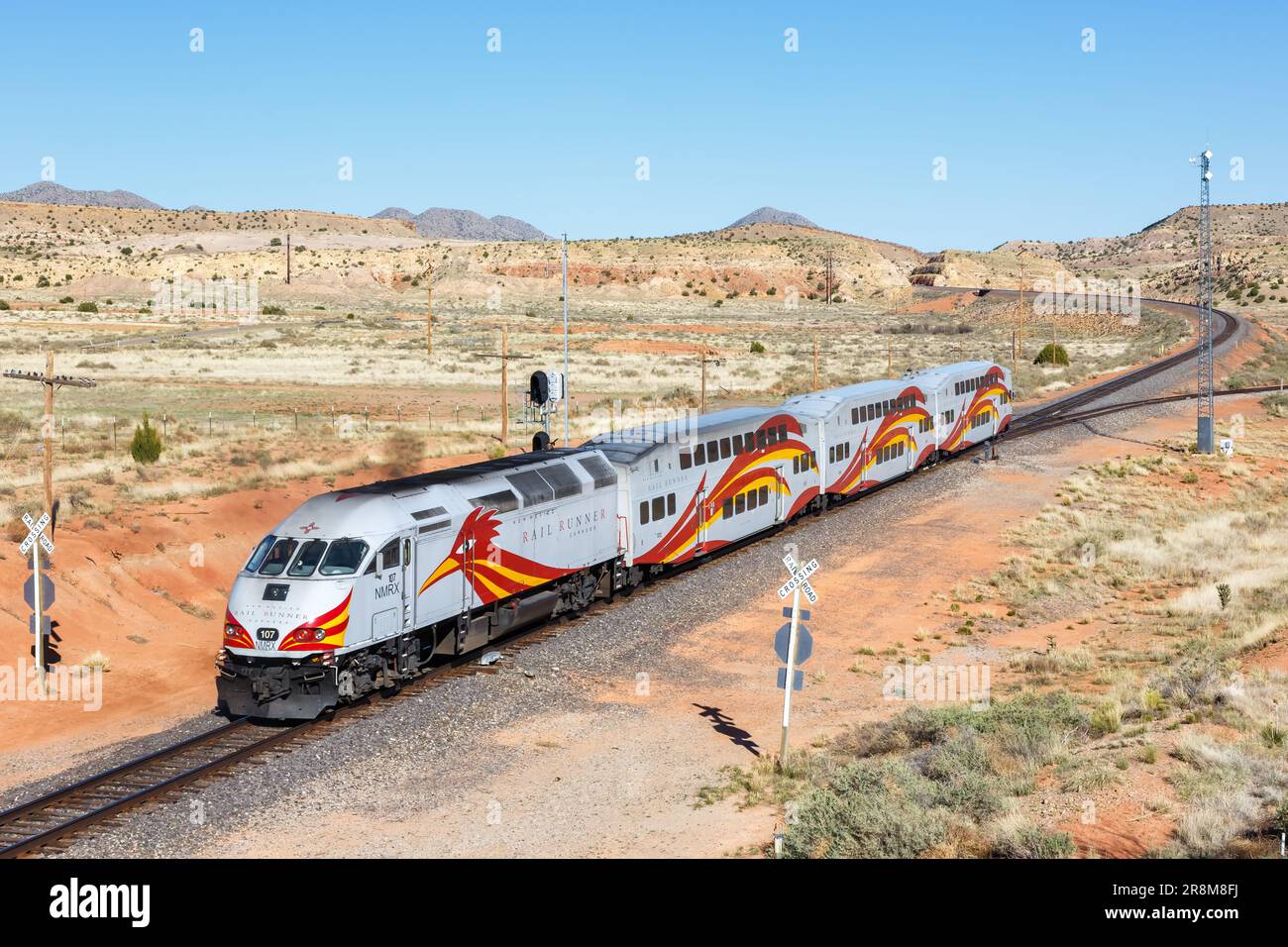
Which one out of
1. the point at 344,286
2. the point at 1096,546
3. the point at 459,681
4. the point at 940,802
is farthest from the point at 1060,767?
the point at 344,286

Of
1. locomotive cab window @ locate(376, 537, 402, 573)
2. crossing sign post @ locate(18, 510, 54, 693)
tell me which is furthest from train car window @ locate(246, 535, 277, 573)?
crossing sign post @ locate(18, 510, 54, 693)

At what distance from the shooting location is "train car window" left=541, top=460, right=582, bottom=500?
1109 inches

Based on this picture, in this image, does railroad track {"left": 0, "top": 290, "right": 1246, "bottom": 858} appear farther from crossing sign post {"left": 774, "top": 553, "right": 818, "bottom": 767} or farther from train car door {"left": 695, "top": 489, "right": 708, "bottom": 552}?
crossing sign post {"left": 774, "top": 553, "right": 818, "bottom": 767}

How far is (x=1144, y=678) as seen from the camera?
23.4 meters

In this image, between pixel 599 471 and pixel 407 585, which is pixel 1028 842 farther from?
pixel 599 471

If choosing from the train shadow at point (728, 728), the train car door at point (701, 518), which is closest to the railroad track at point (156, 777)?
the train shadow at point (728, 728)

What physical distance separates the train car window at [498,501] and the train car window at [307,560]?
13.0 ft

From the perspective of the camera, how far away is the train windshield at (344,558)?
71.8 ft

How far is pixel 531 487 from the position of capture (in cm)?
2725

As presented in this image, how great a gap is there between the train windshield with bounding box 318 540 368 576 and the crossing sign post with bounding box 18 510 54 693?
7.47 metres

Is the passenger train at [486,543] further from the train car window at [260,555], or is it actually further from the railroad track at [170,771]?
the railroad track at [170,771]

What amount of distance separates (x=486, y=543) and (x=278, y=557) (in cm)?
477

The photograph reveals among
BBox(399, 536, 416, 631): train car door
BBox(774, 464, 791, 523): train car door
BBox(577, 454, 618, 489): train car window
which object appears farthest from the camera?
BBox(774, 464, 791, 523): train car door

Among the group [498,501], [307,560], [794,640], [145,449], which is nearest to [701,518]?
[498,501]
